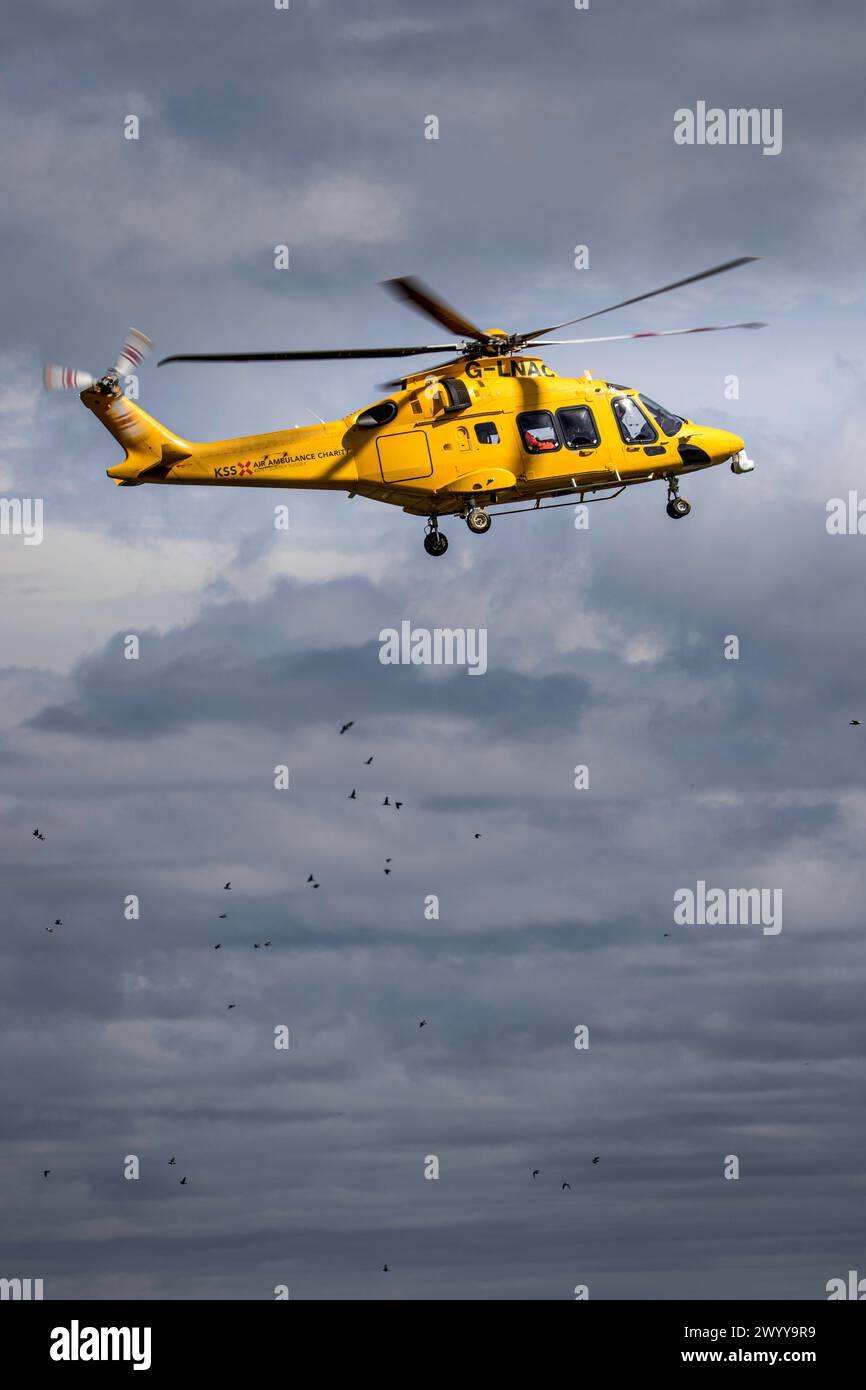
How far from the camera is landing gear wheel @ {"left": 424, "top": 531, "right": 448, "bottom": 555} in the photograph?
207ft

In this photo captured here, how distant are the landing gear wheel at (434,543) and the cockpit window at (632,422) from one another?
310 inches

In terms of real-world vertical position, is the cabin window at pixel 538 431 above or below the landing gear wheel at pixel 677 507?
above

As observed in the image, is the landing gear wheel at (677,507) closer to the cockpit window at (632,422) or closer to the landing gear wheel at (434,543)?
the cockpit window at (632,422)

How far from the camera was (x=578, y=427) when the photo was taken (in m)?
62.9

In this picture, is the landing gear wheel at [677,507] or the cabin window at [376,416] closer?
the cabin window at [376,416]

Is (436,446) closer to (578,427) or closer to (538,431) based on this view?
(538,431)

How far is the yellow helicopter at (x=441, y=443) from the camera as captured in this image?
6006 cm

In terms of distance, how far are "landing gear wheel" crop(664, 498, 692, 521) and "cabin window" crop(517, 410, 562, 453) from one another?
651 centimetres

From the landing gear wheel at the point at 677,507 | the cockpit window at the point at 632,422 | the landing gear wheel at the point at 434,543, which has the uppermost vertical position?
the cockpit window at the point at 632,422

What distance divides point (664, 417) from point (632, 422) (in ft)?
6.53

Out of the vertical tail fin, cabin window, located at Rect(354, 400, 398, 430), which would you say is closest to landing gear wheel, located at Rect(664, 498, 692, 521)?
cabin window, located at Rect(354, 400, 398, 430)

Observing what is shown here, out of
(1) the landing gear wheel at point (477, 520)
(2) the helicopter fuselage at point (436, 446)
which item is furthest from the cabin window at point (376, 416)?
(1) the landing gear wheel at point (477, 520)

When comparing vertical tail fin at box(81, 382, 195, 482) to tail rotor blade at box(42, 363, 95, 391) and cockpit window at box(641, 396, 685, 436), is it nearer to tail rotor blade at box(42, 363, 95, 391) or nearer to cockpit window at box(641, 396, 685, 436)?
tail rotor blade at box(42, 363, 95, 391)
